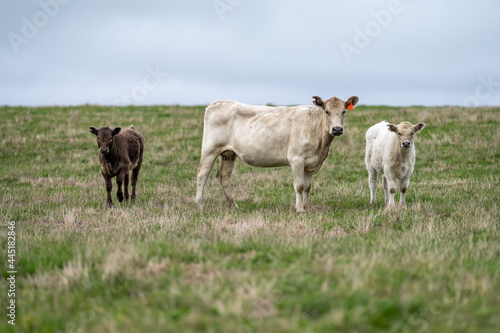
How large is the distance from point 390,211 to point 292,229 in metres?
2.55

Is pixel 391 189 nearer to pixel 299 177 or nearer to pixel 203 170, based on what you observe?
pixel 299 177

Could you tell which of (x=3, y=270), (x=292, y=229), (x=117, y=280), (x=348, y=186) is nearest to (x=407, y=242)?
(x=292, y=229)

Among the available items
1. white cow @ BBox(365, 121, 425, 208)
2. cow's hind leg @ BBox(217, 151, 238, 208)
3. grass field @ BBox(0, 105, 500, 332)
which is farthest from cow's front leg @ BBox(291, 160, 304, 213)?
cow's hind leg @ BBox(217, 151, 238, 208)

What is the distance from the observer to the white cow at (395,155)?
30.3 feet

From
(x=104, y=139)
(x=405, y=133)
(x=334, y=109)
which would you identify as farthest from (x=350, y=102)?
(x=104, y=139)

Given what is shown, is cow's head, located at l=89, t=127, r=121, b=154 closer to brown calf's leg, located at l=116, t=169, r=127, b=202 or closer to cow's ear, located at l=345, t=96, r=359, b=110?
brown calf's leg, located at l=116, t=169, r=127, b=202

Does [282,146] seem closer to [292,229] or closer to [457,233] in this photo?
[292,229]

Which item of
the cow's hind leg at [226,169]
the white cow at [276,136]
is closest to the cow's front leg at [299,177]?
the white cow at [276,136]

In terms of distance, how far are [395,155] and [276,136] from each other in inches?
98.0

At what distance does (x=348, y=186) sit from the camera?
1296 cm

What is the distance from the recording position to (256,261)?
4.99 m

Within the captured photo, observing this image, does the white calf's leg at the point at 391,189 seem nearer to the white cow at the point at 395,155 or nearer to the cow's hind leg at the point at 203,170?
the white cow at the point at 395,155

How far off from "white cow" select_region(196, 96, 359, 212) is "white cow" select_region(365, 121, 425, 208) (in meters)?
1.10

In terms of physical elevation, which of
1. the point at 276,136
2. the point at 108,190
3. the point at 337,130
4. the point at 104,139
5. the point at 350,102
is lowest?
the point at 108,190
